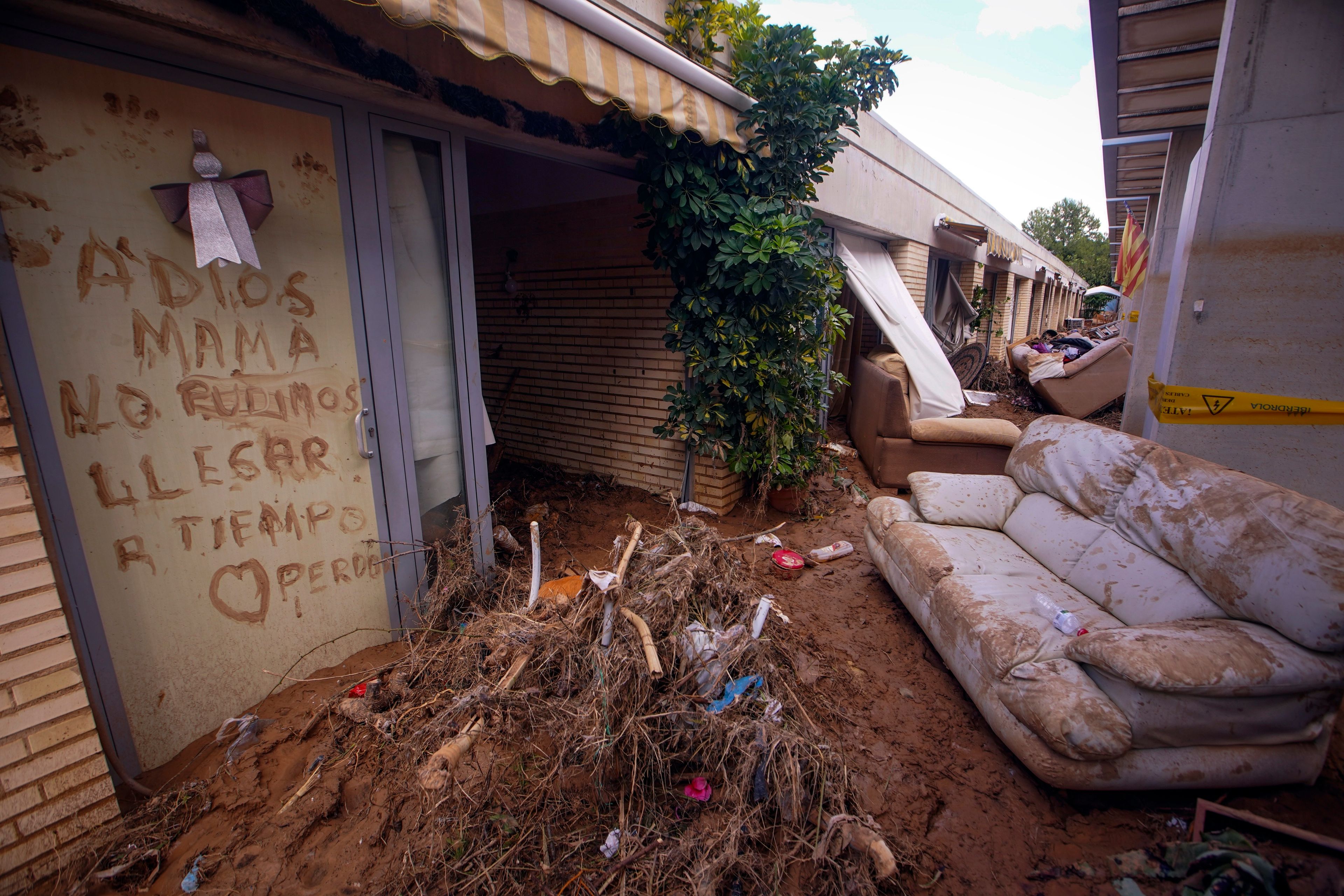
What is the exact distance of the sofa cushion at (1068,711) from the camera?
2072 mm

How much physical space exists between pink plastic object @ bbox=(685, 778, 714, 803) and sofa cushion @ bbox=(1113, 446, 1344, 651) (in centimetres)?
220

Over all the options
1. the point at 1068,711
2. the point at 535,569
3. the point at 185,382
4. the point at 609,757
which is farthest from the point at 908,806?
the point at 185,382

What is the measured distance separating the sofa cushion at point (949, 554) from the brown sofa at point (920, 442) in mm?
1903

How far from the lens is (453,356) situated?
320 centimetres

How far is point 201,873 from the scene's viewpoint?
1923 mm

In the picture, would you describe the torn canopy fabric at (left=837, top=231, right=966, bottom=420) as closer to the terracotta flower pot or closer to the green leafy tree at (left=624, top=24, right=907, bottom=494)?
the green leafy tree at (left=624, top=24, right=907, bottom=494)

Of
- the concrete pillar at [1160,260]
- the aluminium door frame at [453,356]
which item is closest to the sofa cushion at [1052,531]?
the aluminium door frame at [453,356]

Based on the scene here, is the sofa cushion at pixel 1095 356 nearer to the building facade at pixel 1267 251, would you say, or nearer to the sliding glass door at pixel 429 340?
the building facade at pixel 1267 251

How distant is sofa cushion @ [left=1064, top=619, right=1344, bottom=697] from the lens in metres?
2.04

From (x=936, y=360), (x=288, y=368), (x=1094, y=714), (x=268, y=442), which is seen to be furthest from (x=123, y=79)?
(x=936, y=360)

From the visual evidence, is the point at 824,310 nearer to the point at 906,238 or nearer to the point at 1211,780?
the point at 906,238

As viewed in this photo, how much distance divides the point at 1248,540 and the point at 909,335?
15.2ft

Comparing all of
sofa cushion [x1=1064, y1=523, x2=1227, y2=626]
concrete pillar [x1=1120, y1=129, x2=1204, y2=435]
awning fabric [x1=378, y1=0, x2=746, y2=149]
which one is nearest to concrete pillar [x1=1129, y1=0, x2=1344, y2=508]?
sofa cushion [x1=1064, y1=523, x2=1227, y2=626]

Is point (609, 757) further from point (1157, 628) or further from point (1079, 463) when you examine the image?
point (1079, 463)
